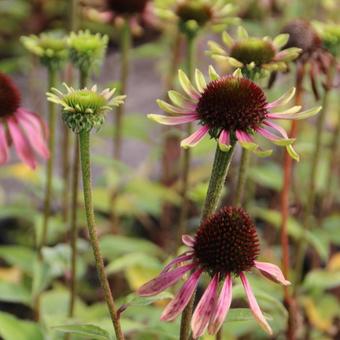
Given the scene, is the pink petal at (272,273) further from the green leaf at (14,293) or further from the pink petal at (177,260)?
the green leaf at (14,293)

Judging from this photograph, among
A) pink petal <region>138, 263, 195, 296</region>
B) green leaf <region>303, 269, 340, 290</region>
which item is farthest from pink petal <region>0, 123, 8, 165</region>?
green leaf <region>303, 269, 340, 290</region>

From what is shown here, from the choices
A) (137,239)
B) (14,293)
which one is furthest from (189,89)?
(137,239)

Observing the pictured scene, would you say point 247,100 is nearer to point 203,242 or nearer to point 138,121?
point 203,242

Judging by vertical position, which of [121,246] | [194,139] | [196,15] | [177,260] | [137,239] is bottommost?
[137,239]

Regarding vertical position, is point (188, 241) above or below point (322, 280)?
above

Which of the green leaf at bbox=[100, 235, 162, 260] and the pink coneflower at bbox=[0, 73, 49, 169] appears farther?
the green leaf at bbox=[100, 235, 162, 260]

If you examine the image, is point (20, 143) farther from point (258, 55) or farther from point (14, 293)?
point (258, 55)

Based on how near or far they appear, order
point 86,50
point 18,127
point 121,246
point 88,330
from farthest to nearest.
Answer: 1. point 121,246
2. point 18,127
3. point 86,50
4. point 88,330

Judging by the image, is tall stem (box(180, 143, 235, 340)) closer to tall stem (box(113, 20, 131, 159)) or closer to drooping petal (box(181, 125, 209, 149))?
drooping petal (box(181, 125, 209, 149))
